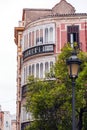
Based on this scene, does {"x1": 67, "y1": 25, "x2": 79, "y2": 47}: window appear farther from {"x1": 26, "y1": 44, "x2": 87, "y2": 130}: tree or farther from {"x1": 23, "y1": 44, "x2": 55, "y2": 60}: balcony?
{"x1": 26, "y1": 44, "x2": 87, "y2": 130}: tree

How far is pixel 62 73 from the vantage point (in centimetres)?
2706

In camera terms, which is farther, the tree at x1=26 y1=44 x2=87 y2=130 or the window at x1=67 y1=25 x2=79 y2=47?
the window at x1=67 y1=25 x2=79 y2=47

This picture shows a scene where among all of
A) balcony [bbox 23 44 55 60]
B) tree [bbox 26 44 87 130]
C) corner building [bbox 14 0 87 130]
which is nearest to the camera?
tree [bbox 26 44 87 130]

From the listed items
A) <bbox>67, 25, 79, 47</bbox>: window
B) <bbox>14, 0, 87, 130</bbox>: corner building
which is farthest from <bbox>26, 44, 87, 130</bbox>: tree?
<bbox>67, 25, 79, 47</bbox>: window

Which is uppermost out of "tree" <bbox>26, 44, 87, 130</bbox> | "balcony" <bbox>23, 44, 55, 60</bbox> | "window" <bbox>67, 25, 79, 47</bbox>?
"window" <bbox>67, 25, 79, 47</bbox>

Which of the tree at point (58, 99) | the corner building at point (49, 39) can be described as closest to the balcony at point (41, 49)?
the corner building at point (49, 39)

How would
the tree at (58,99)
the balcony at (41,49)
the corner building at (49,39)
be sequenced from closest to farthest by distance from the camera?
the tree at (58,99) → the corner building at (49,39) → the balcony at (41,49)

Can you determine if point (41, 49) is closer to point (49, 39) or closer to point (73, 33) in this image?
point (49, 39)

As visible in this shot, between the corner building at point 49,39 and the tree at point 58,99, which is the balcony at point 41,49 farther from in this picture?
the tree at point 58,99

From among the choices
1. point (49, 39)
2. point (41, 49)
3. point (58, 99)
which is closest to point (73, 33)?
point (49, 39)

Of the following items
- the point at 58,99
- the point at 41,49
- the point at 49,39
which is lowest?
the point at 58,99

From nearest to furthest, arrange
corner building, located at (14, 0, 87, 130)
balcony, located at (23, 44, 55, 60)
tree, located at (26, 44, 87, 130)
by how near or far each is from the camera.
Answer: tree, located at (26, 44, 87, 130)
corner building, located at (14, 0, 87, 130)
balcony, located at (23, 44, 55, 60)

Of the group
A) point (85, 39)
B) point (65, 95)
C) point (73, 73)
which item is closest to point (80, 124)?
point (65, 95)

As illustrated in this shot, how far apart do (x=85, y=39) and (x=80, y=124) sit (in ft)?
70.6
